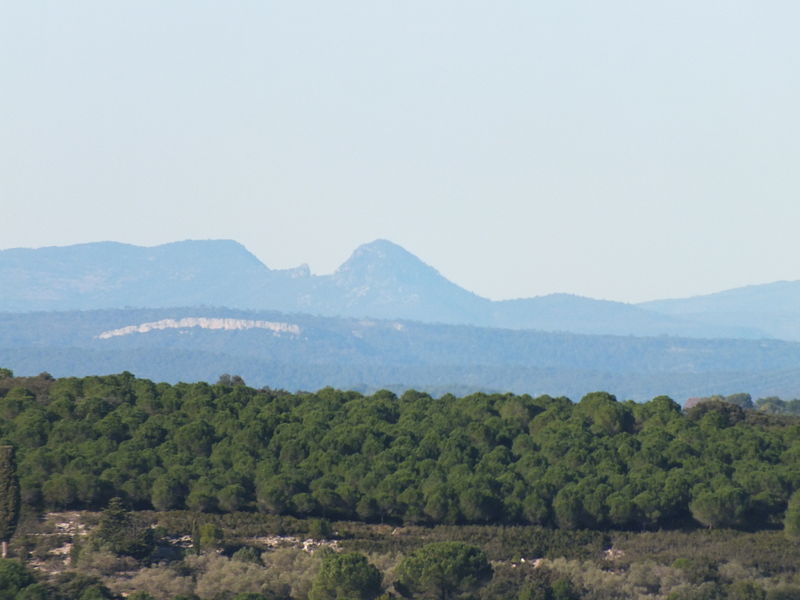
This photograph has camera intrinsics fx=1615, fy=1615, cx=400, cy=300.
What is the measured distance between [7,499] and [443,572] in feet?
50.1

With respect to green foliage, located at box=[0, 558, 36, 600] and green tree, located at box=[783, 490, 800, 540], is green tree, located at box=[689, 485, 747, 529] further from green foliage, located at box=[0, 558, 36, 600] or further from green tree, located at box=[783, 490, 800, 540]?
green foliage, located at box=[0, 558, 36, 600]

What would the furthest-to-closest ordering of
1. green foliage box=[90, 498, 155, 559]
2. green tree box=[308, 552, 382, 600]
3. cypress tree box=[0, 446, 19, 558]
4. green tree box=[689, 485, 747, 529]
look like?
green tree box=[689, 485, 747, 529], green foliage box=[90, 498, 155, 559], cypress tree box=[0, 446, 19, 558], green tree box=[308, 552, 382, 600]

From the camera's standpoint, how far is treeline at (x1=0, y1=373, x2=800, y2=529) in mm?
63469

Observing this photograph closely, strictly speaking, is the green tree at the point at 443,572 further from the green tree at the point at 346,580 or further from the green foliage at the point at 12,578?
the green foliage at the point at 12,578

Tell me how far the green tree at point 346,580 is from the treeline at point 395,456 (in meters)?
10.5

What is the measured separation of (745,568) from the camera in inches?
2224

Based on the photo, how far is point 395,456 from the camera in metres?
69.2

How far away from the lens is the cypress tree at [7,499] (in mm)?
55188

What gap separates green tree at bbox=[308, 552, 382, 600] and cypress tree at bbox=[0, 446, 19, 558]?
36.2 ft

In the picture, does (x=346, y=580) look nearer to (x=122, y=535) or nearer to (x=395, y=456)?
(x=122, y=535)

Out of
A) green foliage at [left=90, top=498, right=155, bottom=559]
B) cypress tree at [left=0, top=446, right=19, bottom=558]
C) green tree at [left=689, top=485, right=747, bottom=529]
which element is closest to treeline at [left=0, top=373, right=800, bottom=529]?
green tree at [left=689, top=485, right=747, bottom=529]

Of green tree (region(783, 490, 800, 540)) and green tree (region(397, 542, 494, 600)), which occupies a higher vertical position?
green tree (region(783, 490, 800, 540))


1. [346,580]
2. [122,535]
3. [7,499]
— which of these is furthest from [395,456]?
[7,499]

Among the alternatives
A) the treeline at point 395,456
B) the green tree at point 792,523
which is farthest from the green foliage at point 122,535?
the green tree at point 792,523
